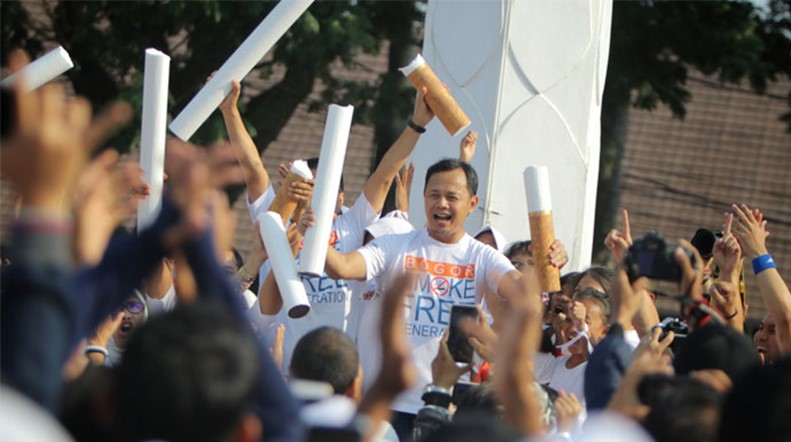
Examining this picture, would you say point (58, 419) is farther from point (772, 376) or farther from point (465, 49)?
point (465, 49)

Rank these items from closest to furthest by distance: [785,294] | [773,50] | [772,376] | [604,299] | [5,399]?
[5,399] < [772,376] < [785,294] < [604,299] < [773,50]

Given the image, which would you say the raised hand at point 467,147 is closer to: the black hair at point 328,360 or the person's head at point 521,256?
the person's head at point 521,256

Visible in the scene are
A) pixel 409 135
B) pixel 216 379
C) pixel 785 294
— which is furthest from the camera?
pixel 409 135

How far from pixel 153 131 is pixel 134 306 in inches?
33.4

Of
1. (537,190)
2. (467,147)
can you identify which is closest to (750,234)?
(537,190)

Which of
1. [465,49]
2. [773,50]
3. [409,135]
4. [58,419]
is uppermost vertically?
[773,50]

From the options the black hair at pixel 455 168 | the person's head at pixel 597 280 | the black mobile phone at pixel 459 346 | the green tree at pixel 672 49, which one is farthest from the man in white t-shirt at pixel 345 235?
the green tree at pixel 672 49

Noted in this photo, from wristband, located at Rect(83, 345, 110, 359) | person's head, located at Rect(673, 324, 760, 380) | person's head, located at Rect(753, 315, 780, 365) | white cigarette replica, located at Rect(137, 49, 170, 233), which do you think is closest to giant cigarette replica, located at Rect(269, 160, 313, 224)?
white cigarette replica, located at Rect(137, 49, 170, 233)

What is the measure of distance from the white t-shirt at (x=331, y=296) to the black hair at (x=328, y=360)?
242cm

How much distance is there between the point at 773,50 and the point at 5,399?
15.1m

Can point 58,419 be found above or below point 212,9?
below

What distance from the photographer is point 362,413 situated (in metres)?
3.56

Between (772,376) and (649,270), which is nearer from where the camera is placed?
(772,376)

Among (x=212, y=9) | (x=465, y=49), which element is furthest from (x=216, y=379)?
(x=212, y=9)
